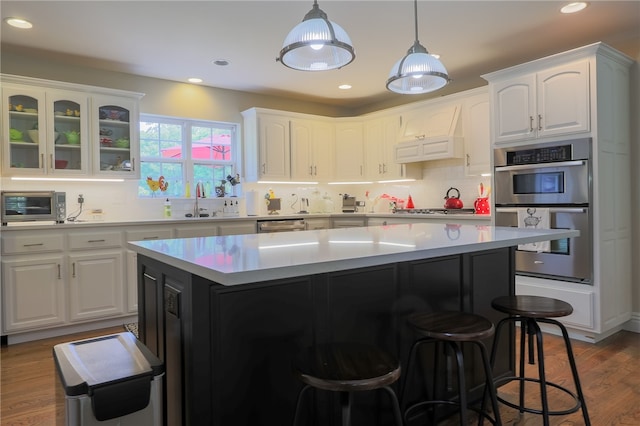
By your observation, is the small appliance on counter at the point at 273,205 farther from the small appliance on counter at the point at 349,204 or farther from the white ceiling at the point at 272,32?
the white ceiling at the point at 272,32

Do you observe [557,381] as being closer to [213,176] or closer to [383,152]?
[383,152]

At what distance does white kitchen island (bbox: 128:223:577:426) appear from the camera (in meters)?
1.44

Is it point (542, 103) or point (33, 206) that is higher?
point (542, 103)

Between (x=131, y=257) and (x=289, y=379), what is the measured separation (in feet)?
9.33

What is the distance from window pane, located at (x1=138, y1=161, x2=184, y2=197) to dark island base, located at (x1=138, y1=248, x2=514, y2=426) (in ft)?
9.69

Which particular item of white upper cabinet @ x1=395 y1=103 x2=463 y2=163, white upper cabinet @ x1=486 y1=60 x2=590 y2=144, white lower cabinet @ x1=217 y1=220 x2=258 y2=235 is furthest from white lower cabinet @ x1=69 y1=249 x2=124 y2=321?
white upper cabinet @ x1=486 y1=60 x2=590 y2=144

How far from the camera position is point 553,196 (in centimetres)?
348

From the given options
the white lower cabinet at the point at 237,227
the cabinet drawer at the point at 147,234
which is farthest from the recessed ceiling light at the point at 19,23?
the white lower cabinet at the point at 237,227

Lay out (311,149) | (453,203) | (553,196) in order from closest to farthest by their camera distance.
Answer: (553,196) < (453,203) < (311,149)

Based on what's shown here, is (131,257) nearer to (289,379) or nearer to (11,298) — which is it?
(11,298)

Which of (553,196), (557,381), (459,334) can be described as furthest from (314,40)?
(553,196)

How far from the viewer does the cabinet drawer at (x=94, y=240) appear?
3.68 meters

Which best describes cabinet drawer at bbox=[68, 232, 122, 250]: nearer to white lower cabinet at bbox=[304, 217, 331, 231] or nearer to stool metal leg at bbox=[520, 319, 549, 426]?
white lower cabinet at bbox=[304, 217, 331, 231]

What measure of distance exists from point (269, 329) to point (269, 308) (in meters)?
0.08
